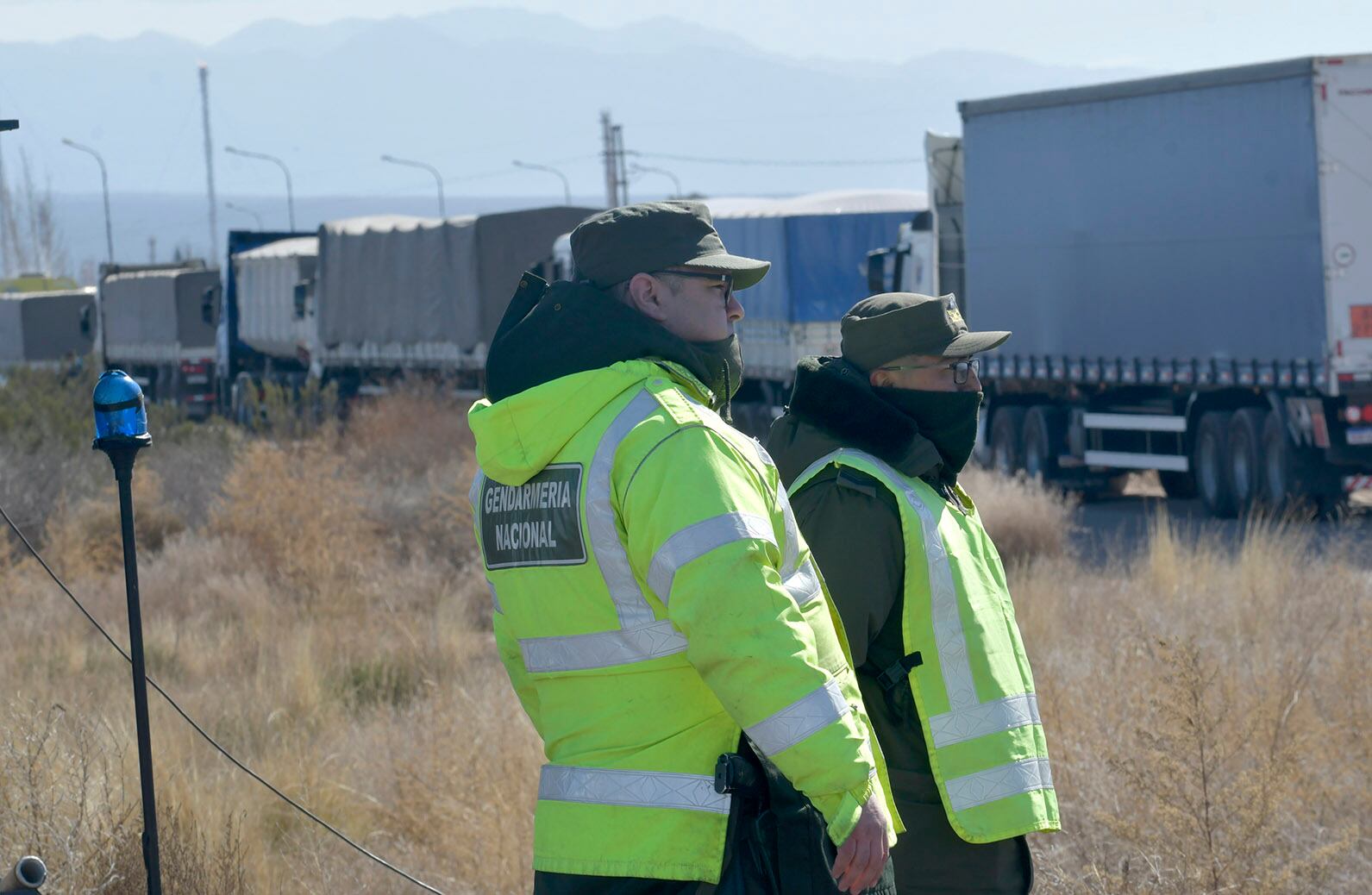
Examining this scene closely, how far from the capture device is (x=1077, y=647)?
7.85 metres

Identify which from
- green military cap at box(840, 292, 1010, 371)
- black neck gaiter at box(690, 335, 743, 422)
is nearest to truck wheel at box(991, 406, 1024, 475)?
green military cap at box(840, 292, 1010, 371)

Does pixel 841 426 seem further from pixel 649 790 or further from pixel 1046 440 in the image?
pixel 1046 440

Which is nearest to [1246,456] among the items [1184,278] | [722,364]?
[1184,278]

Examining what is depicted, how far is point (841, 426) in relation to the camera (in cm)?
373

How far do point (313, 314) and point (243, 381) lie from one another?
2375mm

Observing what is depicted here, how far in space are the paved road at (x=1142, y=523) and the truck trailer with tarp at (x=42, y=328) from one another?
3499 cm


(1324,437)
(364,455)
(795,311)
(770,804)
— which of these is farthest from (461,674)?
(795,311)

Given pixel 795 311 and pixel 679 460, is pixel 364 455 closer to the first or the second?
pixel 795 311

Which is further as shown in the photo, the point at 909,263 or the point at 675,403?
the point at 909,263

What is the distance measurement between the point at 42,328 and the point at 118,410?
159 ft

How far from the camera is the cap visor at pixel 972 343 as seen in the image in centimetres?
382

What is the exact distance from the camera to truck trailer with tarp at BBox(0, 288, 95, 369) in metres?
48.5

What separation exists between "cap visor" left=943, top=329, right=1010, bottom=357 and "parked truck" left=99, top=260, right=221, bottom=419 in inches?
1352

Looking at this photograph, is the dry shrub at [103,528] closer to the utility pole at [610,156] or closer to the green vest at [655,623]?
the green vest at [655,623]
